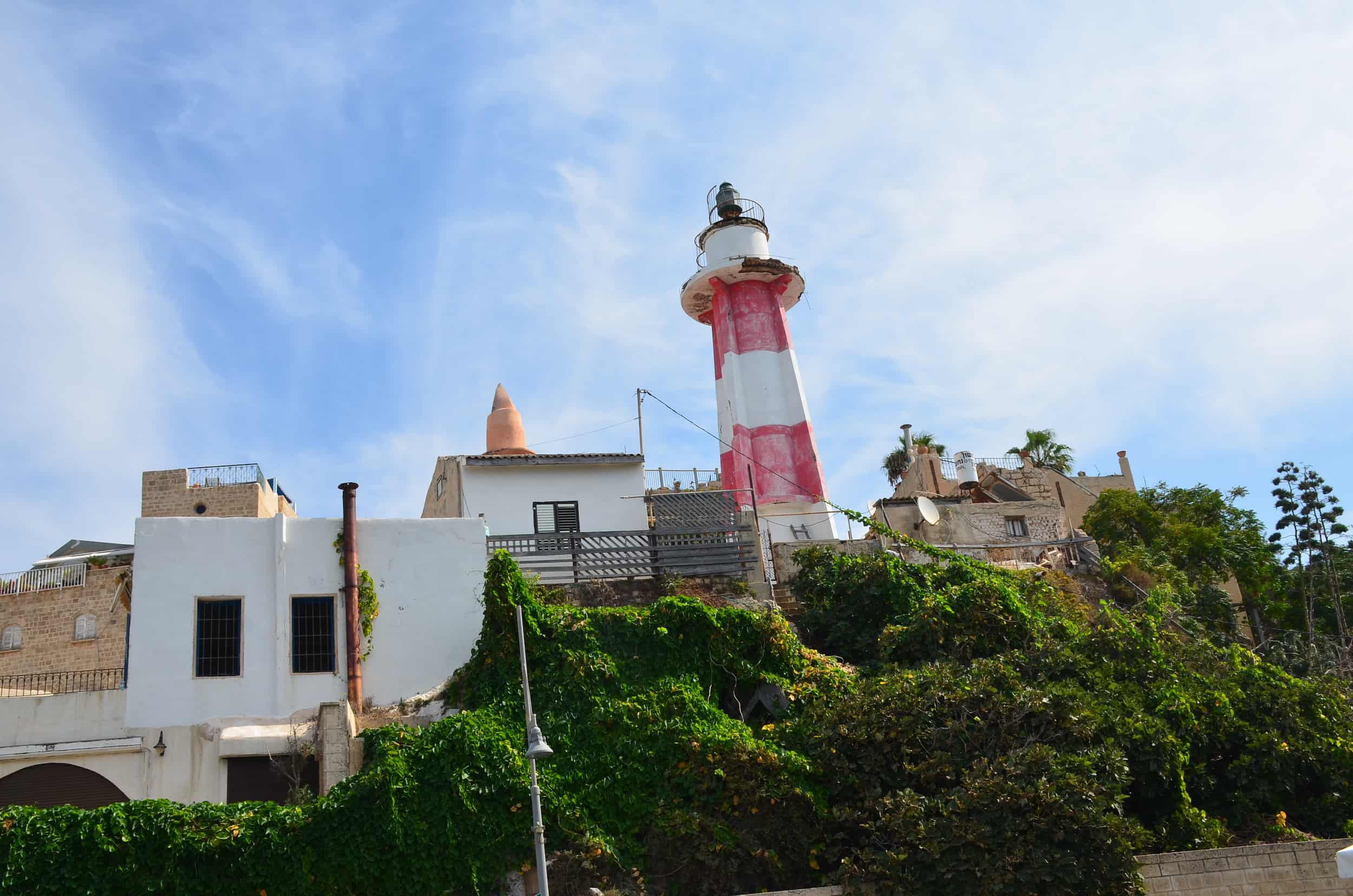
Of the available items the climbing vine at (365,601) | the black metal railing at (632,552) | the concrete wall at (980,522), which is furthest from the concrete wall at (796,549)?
the climbing vine at (365,601)

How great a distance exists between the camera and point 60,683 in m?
24.0

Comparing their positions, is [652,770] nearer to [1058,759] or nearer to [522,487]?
[1058,759]

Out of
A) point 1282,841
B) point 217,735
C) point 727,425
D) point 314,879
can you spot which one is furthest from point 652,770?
point 727,425

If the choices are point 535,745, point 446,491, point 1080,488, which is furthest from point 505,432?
point 1080,488

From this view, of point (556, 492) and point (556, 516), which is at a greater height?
point (556, 492)

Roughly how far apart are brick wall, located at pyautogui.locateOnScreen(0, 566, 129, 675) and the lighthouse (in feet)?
58.8

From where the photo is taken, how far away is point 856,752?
57.0ft

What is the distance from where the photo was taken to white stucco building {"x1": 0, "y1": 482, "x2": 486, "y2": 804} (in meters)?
18.5

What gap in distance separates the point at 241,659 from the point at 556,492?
7.88 metres

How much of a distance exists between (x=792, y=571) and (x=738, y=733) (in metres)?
7.69

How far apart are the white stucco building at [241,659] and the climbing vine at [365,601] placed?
9 centimetres

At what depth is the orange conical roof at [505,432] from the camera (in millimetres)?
29609

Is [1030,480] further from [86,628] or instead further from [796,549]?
[86,628]

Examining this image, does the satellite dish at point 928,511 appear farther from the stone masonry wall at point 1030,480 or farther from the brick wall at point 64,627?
the brick wall at point 64,627
